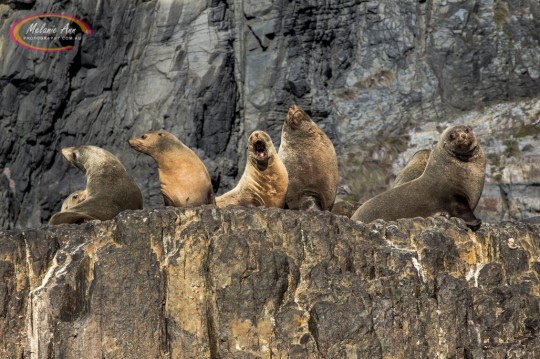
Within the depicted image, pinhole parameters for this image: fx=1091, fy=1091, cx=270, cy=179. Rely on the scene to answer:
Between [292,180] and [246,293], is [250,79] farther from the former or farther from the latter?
[246,293]

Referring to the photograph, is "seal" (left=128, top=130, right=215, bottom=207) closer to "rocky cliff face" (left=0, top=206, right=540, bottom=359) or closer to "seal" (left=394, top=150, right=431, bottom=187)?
"seal" (left=394, top=150, right=431, bottom=187)

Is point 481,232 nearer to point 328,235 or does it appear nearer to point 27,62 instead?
point 328,235

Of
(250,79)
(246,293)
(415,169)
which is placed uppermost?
(246,293)

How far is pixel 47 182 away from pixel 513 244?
70.2 ft

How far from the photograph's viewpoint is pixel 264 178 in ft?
45.3

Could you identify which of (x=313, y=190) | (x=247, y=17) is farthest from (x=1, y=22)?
(x=313, y=190)

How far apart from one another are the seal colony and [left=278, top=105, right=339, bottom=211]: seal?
0.04 feet

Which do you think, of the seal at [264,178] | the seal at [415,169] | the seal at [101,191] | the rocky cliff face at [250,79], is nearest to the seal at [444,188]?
the seal at [264,178]

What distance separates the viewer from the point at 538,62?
102ft

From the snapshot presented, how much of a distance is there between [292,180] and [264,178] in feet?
2.81

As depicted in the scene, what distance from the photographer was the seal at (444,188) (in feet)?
42.2

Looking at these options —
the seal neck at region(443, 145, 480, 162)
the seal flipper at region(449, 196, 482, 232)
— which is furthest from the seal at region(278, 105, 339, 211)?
the seal flipper at region(449, 196, 482, 232)

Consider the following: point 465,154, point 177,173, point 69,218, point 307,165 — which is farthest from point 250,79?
point 69,218

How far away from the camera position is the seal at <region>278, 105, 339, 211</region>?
14.4 metres
